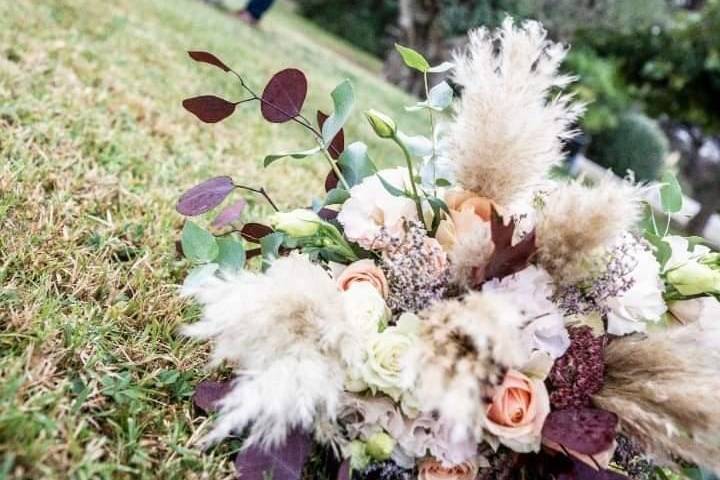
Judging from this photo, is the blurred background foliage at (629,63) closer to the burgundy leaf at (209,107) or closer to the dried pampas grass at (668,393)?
the burgundy leaf at (209,107)

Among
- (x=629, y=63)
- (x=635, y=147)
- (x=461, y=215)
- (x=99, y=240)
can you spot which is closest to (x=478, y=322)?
(x=461, y=215)

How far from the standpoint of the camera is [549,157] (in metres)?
1.01

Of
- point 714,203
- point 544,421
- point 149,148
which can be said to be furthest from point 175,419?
point 714,203

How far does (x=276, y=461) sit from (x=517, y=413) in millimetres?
333

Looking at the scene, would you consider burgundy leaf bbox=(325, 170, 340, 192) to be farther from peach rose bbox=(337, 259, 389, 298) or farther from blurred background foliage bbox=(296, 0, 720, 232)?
blurred background foliage bbox=(296, 0, 720, 232)

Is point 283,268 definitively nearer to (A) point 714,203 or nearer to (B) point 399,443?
(B) point 399,443

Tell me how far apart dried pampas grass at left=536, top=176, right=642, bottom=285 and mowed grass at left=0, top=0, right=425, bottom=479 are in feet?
1.76

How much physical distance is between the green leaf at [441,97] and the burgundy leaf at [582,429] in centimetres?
55

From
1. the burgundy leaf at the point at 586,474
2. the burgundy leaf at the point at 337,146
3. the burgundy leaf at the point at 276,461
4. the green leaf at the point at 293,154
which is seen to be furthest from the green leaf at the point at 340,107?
the burgundy leaf at the point at 586,474

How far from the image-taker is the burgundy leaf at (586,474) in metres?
0.94

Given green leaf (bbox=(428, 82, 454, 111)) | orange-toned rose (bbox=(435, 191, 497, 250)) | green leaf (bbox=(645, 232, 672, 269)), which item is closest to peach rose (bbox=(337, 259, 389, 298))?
orange-toned rose (bbox=(435, 191, 497, 250))

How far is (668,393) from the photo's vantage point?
2.93 ft

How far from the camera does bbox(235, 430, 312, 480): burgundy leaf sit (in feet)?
3.08

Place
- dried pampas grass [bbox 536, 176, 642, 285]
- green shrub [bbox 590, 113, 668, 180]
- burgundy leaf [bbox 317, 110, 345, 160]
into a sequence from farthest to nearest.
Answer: green shrub [bbox 590, 113, 668, 180] < burgundy leaf [bbox 317, 110, 345, 160] < dried pampas grass [bbox 536, 176, 642, 285]
